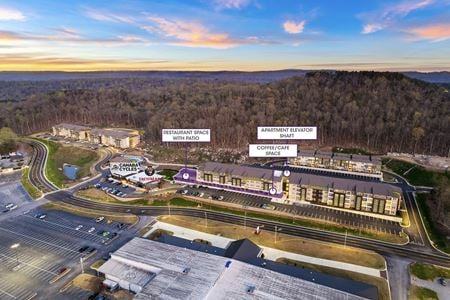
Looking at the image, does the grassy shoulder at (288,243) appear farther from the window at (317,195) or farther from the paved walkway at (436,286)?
the window at (317,195)

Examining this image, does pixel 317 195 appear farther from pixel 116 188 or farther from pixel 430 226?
pixel 116 188

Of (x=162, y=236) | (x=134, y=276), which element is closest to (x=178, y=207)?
(x=162, y=236)

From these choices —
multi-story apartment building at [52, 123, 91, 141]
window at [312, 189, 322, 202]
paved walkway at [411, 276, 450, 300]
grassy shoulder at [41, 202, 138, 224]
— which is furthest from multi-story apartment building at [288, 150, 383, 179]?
multi-story apartment building at [52, 123, 91, 141]

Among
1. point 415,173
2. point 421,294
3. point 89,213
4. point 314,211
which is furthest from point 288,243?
point 415,173

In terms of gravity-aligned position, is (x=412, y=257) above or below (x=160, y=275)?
below

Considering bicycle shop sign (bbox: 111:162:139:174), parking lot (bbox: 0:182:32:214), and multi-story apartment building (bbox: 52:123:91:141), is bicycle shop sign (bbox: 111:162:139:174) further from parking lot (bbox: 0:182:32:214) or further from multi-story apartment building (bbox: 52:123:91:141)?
multi-story apartment building (bbox: 52:123:91:141)

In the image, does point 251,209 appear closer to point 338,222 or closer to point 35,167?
point 338,222
